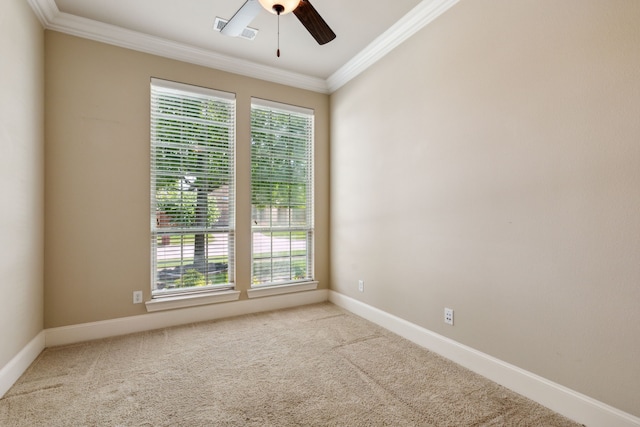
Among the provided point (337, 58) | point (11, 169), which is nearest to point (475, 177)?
point (337, 58)

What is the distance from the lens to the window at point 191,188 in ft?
10.4

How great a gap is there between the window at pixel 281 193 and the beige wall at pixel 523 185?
1.21 m

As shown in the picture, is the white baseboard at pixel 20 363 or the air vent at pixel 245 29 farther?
the air vent at pixel 245 29

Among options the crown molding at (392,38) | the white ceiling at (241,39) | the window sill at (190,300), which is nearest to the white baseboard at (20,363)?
the window sill at (190,300)

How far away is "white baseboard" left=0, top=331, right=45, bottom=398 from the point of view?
197 centimetres

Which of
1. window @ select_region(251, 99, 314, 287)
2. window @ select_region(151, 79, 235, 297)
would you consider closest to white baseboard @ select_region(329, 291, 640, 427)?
window @ select_region(251, 99, 314, 287)

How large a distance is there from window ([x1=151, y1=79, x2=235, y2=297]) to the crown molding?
55.4 inches

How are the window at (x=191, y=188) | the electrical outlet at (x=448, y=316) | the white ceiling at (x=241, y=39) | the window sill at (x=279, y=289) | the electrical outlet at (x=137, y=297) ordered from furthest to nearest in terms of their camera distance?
the window sill at (x=279, y=289)
the window at (x=191, y=188)
the electrical outlet at (x=137, y=297)
the white ceiling at (x=241, y=39)
the electrical outlet at (x=448, y=316)

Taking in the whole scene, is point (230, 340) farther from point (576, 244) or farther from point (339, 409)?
point (576, 244)

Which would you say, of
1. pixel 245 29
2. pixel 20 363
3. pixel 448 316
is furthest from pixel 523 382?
pixel 245 29

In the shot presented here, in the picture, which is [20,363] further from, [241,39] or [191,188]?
[241,39]

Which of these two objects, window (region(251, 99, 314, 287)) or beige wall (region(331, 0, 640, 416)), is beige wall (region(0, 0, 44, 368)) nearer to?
window (region(251, 99, 314, 287))

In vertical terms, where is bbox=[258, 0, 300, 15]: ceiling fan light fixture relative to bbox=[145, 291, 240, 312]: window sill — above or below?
above

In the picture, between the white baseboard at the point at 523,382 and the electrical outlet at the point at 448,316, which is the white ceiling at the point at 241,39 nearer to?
the electrical outlet at the point at 448,316
